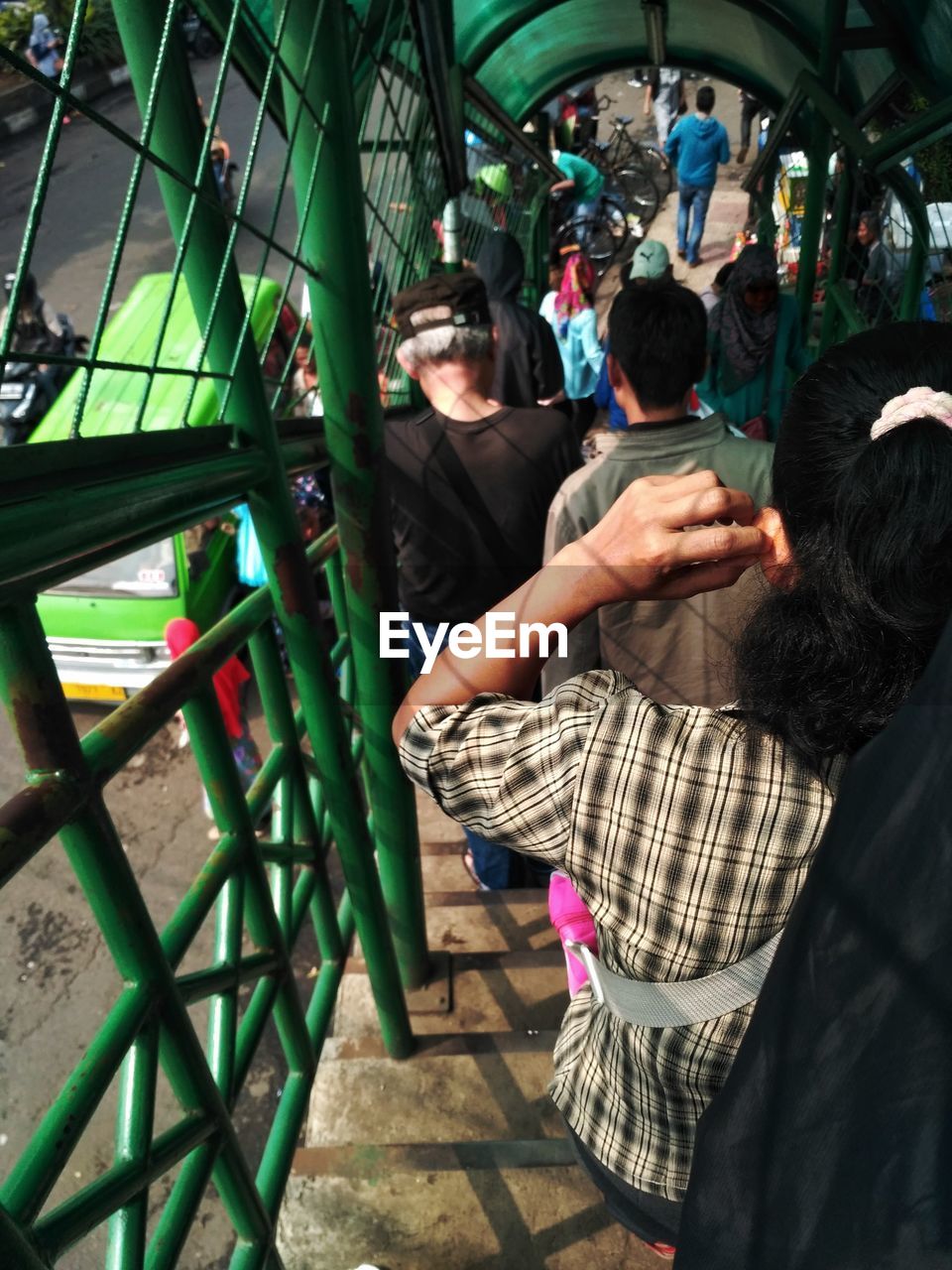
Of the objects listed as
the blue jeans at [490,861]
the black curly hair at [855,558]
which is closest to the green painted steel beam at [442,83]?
the blue jeans at [490,861]

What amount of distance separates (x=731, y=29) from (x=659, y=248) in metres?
1.08

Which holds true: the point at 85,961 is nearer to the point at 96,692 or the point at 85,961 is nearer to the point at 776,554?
the point at 96,692

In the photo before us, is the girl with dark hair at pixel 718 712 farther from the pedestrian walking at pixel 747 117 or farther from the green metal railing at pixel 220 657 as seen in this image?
the pedestrian walking at pixel 747 117

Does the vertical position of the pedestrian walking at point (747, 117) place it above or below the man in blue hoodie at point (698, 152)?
above

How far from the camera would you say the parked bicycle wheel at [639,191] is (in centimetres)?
973

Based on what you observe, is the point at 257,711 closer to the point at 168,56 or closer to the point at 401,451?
the point at 401,451

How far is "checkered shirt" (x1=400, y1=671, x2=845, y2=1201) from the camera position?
855 mm

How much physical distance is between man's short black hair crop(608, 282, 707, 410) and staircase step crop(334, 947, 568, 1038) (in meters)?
1.63

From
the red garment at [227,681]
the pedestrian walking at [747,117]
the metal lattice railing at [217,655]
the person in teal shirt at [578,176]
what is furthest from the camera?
the pedestrian walking at [747,117]

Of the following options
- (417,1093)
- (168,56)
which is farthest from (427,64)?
(417,1093)

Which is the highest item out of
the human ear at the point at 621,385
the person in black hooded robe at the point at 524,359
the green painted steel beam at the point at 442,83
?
the green painted steel beam at the point at 442,83

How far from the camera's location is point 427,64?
2.88 metres

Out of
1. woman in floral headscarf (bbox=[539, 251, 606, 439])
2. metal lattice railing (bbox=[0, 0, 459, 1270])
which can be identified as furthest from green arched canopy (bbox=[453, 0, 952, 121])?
metal lattice railing (bbox=[0, 0, 459, 1270])

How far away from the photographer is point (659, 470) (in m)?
1.77
